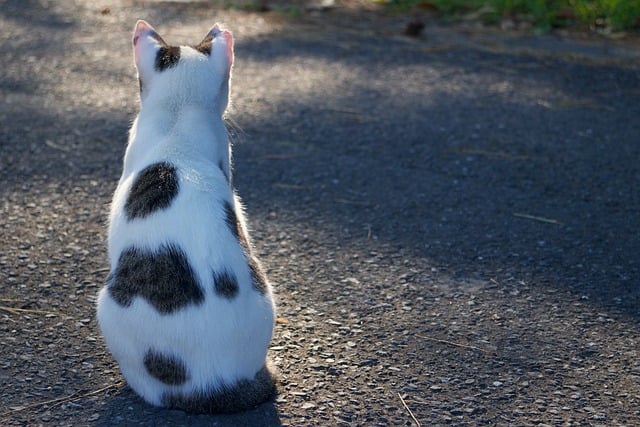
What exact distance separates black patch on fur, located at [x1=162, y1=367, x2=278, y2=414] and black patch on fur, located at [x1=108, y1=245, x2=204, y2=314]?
0.31 m

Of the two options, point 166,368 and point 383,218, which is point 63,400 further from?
point 383,218

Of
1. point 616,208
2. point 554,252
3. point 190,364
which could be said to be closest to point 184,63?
point 190,364

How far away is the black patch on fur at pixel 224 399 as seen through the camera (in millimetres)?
2836

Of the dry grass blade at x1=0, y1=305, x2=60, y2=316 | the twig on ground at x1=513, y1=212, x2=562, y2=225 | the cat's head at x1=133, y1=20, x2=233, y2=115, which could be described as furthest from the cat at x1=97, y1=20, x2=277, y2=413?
the twig on ground at x1=513, y1=212, x2=562, y2=225

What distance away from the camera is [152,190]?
2959mm

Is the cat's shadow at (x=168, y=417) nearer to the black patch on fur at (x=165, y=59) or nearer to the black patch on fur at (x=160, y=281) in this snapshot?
the black patch on fur at (x=160, y=281)

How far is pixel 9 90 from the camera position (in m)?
6.14

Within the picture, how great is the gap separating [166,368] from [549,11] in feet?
19.2

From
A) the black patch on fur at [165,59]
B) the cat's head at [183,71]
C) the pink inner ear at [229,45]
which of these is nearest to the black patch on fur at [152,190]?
the cat's head at [183,71]

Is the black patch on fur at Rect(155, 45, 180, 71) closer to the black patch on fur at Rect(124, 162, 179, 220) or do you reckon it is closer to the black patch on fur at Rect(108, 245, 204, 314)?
the black patch on fur at Rect(124, 162, 179, 220)

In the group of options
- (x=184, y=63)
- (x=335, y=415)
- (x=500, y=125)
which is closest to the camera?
(x=335, y=415)

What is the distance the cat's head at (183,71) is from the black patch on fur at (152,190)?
1.42 feet

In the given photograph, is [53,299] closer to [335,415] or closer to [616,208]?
[335,415]

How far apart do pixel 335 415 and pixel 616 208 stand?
2.29 metres
